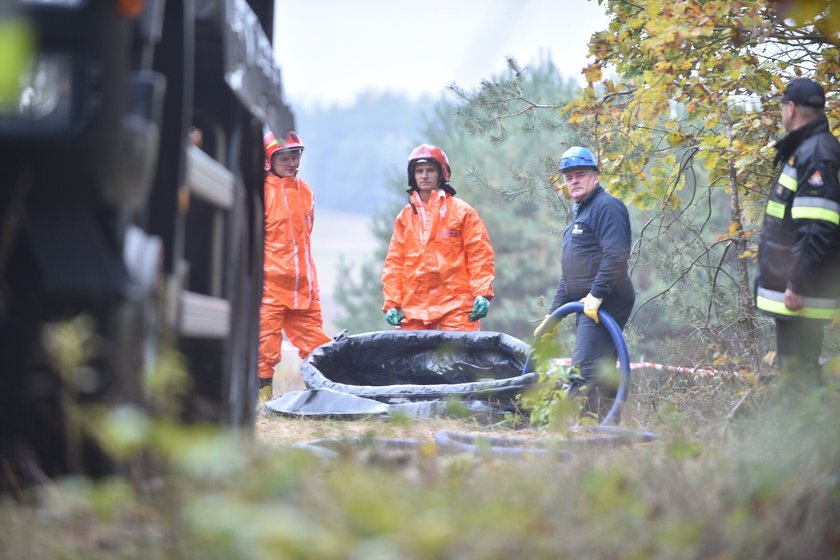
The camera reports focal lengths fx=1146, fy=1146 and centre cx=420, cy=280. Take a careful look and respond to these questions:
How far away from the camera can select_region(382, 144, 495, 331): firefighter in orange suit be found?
853 cm

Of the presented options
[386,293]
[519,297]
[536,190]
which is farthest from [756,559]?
[519,297]

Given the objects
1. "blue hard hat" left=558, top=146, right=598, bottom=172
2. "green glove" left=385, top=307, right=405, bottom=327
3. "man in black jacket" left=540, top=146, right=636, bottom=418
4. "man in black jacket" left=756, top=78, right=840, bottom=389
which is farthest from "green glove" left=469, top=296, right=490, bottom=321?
"man in black jacket" left=756, top=78, right=840, bottom=389

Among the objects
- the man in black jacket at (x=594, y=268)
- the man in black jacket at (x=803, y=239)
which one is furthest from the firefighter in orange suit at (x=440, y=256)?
the man in black jacket at (x=803, y=239)

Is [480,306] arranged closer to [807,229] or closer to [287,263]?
[287,263]

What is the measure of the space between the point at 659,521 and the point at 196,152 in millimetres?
1635

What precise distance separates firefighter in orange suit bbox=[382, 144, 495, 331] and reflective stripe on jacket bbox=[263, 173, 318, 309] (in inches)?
35.9

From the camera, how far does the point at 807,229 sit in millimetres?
5145

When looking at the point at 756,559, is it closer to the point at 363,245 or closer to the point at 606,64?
the point at 606,64

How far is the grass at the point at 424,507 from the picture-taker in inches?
68.1

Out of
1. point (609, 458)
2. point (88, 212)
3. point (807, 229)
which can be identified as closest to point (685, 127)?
point (807, 229)

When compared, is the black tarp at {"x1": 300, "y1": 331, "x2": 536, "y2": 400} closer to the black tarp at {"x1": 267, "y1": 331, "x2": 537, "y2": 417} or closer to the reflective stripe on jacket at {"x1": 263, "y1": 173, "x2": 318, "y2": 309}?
the black tarp at {"x1": 267, "y1": 331, "x2": 537, "y2": 417}

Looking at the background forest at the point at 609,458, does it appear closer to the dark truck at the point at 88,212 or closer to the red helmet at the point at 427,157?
the dark truck at the point at 88,212

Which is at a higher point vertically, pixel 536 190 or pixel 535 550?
pixel 536 190

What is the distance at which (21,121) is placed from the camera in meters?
2.47
